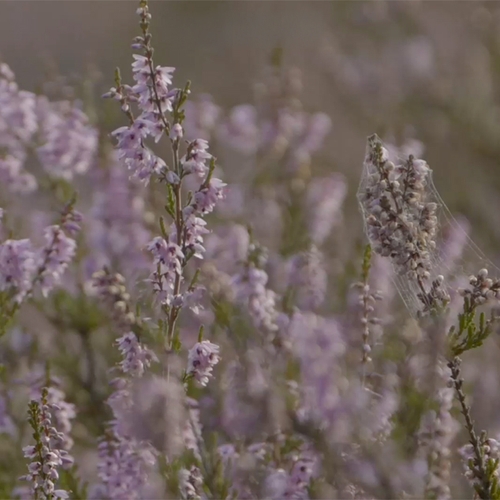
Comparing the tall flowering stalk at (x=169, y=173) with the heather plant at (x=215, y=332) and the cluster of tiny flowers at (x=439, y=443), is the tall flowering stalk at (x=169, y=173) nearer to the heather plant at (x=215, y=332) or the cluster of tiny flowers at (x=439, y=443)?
the heather plant at (x=215, y=332)

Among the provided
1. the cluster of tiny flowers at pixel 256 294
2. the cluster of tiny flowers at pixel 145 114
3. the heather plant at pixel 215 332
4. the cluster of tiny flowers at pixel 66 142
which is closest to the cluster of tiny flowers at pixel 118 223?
the heather plant at pixel 215 332

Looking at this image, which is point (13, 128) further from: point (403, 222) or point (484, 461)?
point (484, 461)

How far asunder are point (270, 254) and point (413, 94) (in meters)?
3.06

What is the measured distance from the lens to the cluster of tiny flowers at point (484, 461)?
9.21 feet

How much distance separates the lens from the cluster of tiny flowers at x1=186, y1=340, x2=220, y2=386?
3.04 meters

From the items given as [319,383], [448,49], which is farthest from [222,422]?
[448,49]

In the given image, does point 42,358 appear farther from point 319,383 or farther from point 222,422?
point 319,383

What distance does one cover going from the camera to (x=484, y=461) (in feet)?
9.54

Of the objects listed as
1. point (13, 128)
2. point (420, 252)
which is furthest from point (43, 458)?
point (13, 128)

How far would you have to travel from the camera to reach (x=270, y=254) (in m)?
5.43

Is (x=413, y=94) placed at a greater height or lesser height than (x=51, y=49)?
lesser

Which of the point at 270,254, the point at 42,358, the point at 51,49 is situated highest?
the point at 51,49

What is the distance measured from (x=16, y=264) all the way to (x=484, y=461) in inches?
72.2

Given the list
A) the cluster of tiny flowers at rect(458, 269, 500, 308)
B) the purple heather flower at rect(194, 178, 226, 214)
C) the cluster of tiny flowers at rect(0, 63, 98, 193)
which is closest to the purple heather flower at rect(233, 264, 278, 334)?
the purple heather flower at rect(194, 178, 226, 214)
